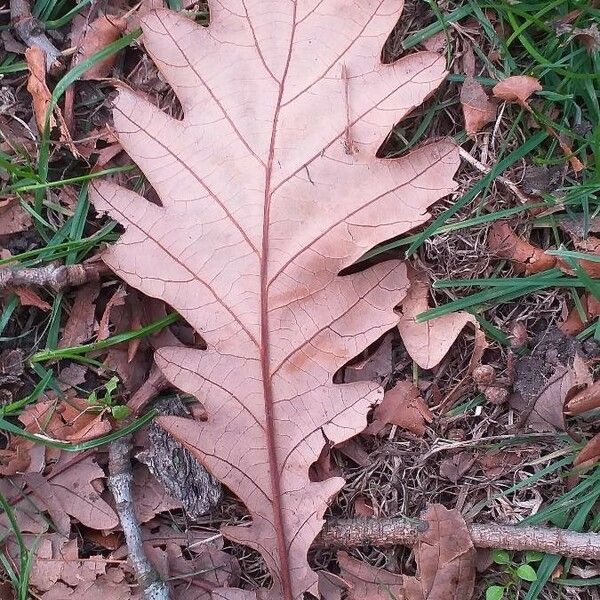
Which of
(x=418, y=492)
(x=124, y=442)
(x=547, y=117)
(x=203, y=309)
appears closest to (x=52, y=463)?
(x=124, y=442)

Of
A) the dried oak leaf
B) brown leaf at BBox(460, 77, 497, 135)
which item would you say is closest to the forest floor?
brown leaf at BBox(460, 77, 497, 135)

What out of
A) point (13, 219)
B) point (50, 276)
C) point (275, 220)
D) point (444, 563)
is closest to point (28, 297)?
point (50, 276)

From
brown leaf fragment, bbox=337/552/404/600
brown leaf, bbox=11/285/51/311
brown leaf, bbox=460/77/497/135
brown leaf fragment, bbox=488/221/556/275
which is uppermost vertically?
brown leaf, bbox=460/77/497/135

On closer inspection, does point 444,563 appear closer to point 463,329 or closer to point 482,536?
point 482,536

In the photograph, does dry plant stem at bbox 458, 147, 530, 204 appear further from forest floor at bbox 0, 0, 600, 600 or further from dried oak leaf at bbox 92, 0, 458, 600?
dried oak leaf at bbox 92, 0, 458, 600

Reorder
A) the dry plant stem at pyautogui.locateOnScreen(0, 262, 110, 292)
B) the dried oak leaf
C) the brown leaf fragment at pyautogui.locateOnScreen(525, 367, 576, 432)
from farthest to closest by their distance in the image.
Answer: the dry plant stem at pyautogui.locateOnScreen(0, 262, 110, 292)
the brown leaf fragment at pyautogui.locateOnScreen(525, 367, 576, 432)
the dried oak leaf

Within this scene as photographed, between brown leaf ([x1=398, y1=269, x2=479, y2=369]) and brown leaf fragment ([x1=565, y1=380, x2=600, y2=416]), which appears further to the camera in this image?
brown leaf ([x1=398, y1=269, x2=479, y2=369])

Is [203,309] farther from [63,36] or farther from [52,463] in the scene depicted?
[63,36]
